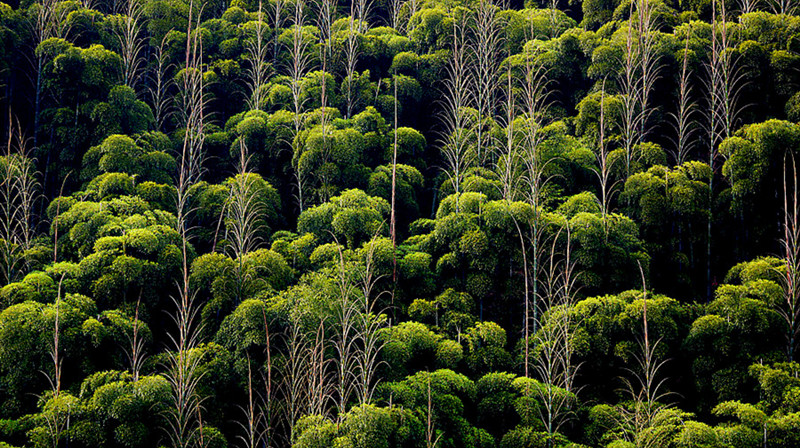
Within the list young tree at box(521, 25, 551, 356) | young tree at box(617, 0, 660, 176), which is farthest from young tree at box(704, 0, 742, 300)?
young tree at box(521, 25, 551, 356)

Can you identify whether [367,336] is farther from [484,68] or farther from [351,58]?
[351,58]

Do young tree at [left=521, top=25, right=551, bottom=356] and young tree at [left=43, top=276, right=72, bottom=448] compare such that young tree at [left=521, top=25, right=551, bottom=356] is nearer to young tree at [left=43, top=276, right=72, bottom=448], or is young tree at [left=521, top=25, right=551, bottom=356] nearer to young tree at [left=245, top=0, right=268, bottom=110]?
young tree at [left=245, top=0, right=268, bottom=110]

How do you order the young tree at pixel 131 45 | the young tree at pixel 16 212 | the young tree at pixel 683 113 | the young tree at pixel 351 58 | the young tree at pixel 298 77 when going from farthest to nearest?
the young tree at pixel 351 58, the young tree at pixel 131 45, the young tree at pixel 298 77, the young tree at pixel 683 113, the young tree at pixel 16 212

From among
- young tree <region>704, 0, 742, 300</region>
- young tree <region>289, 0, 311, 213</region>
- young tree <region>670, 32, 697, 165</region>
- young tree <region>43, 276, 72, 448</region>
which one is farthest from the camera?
young tree <region>289, 0, 311, 213</region>

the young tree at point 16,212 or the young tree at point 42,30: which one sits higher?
the young tree at point 42,30

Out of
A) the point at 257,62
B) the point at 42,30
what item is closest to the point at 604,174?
the point at 257,62

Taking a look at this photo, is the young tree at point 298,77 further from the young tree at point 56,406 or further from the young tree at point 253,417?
the young tree at point 56,406

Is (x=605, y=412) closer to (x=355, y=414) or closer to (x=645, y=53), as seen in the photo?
(x=355, y=414)

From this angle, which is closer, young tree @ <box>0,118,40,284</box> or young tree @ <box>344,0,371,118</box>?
young tree @ <box>0,118,40,284</box>

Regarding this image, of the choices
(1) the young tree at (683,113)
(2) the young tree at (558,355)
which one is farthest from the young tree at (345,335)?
(1) the young tree at (683,113)

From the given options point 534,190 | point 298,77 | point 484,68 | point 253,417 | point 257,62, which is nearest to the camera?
point 253,417
